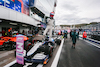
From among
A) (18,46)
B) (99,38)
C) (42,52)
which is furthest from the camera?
(99,38)

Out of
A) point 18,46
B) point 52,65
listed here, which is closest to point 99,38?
point 52,65

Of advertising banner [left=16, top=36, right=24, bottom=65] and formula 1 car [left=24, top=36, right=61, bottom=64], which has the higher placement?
advertising banner [left=16, top=36, right=24, bottom=65]

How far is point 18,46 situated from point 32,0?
15.6m

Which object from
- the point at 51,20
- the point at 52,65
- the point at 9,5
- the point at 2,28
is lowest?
the point at 52,65

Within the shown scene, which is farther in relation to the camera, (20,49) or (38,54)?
(38,54)

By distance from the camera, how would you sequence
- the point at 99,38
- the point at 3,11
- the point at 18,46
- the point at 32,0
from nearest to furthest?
the point at 18,46 < the point at 3,11 < the point at 99,38 < the point at 32,0

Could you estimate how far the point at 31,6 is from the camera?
48.6ft

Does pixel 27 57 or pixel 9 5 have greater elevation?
pixel 9 5

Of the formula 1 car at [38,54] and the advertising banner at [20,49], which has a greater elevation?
the advertising banner at [20,49]

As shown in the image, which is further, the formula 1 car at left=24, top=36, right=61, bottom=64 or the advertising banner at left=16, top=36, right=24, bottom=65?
the formula 1 car at left=24, top=36, right=61, bottom=64

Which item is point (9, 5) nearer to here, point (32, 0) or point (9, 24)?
point (9, 24)

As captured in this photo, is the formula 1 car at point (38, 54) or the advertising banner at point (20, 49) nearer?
the advertising banner at point (20, 49)

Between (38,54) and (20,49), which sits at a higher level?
(20,49)

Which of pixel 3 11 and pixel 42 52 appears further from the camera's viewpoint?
pixel 3 11
